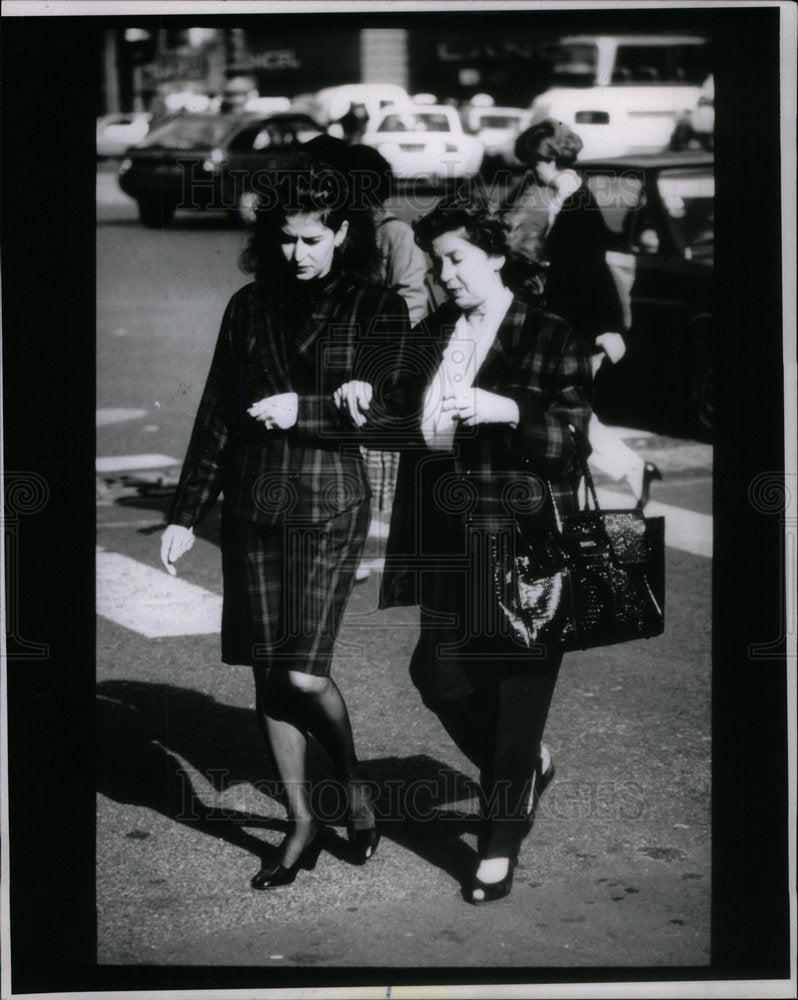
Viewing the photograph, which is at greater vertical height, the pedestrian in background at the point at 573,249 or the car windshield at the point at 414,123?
the car windshield at the point at 414,123

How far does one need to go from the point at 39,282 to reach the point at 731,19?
215 cm

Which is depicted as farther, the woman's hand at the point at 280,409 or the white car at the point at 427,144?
the woman's hand at the point at 280,409

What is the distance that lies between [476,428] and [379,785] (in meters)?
1.14

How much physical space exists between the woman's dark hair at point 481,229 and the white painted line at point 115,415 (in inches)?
42.3

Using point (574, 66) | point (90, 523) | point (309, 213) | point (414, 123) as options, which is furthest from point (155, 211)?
point (574, 66)

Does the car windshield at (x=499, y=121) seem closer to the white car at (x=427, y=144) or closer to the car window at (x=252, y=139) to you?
the white car at (x=427, y=144)

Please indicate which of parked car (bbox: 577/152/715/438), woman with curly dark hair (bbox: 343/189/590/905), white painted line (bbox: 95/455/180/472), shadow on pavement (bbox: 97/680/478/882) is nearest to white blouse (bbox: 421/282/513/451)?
woman with curly dark hair (bbox: 343/189/590/905)

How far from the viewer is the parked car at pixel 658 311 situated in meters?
5.78

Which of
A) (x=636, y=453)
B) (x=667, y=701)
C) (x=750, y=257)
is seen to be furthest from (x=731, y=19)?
(x=667, y=701)

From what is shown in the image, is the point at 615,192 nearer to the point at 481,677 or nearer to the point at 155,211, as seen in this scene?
the point at 155,211

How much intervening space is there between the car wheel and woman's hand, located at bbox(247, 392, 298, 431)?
1.96 feet

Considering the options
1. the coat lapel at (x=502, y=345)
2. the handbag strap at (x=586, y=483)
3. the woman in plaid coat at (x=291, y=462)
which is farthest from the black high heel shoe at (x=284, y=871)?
the coat lapel at (x=502, y=345)

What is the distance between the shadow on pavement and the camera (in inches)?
234

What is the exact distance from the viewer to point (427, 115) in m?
5.70
